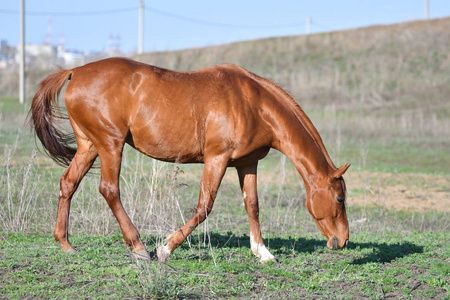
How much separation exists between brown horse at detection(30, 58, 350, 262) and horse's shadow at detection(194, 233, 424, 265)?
2.10ft

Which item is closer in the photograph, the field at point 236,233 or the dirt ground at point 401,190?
the field at point 236,233

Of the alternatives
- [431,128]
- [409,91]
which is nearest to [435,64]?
[409,91]

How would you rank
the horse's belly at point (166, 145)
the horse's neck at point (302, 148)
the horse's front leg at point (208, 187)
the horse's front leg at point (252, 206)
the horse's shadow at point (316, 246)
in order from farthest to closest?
the horse's shadow at point (316, 246)
the horse's front leg at point (252, 206)
the horse's neck at point (302, 148)
the horse's belly at point (166, 145)
the horse's front leg at point (208, 187)

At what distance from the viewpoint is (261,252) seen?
584 centimetres

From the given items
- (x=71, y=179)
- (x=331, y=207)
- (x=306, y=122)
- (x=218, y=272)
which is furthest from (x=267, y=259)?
(x=71, y=179)

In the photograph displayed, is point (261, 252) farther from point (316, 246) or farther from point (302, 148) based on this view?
point (302, 148)

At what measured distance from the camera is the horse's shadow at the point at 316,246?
6254 millimetres

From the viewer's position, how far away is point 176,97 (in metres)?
5.69

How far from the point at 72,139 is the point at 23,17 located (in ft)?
82.1

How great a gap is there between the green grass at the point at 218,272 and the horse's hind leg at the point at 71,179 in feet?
0.95

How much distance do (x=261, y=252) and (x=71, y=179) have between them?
90.3 inches

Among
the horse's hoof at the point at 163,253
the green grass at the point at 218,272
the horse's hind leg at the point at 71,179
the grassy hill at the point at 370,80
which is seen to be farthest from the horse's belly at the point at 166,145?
the grassy hill at the point at 370,80

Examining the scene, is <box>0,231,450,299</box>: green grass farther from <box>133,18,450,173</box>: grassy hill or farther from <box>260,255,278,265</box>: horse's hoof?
<box>133,18,450,173</box>: grassy hill

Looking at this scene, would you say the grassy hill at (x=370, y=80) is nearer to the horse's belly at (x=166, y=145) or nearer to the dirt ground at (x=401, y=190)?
the dirt ground at (x=401, y=190)
